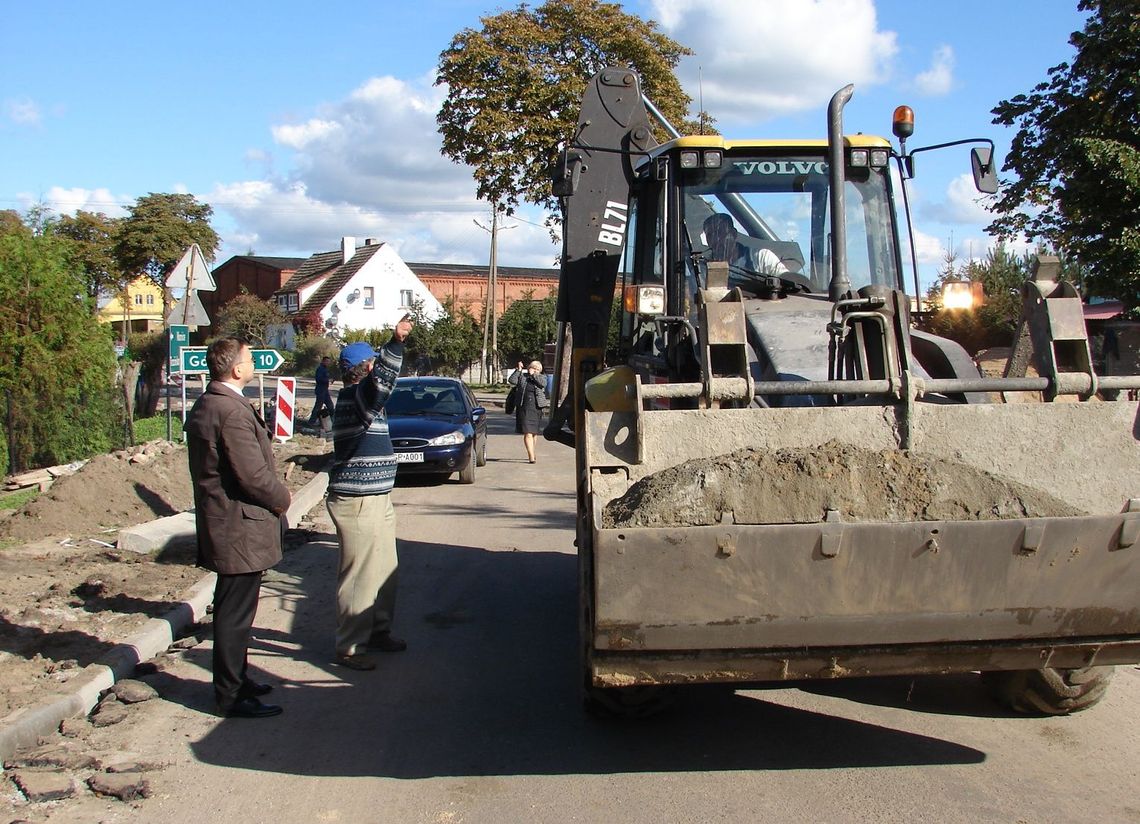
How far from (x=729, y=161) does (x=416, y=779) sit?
13.6ft

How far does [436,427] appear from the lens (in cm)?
1577

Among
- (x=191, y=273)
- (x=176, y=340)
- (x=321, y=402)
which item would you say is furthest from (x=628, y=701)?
(x=321, y=402)

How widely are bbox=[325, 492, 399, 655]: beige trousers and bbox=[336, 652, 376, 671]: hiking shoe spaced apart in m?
0.03

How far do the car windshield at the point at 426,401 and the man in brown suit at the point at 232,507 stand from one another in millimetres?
10655

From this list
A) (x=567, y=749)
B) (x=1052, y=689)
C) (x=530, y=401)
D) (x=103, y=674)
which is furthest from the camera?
(x=530, y=401)

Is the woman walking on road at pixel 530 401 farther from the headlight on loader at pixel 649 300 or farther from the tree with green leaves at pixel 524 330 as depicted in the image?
the tree with green leaves at pixel 524 330

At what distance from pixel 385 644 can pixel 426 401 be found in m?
10.3

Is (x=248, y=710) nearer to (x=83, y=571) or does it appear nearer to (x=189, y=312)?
(x=83, y=571)

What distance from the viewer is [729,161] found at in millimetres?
6758

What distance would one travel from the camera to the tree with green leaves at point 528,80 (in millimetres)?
25094

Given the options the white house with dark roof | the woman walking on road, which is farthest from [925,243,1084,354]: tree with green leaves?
the white house with dark roof

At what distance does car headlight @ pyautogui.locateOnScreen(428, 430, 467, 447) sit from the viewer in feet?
50.3

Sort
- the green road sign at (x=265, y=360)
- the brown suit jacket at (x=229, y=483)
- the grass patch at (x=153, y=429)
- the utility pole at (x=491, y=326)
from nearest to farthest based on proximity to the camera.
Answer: the brown suit jacket at (x=229, y=483)
the green road sign at (x=265, y=360)
the grass patch at (x=153, y=429)
the utility pole at (x=491, y=326)

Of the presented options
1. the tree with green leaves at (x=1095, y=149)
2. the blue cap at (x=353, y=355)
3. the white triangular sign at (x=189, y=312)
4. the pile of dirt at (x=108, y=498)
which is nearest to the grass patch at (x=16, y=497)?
the pile of dirt at (x=108, y=498)
